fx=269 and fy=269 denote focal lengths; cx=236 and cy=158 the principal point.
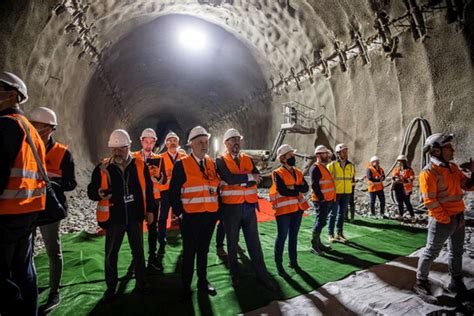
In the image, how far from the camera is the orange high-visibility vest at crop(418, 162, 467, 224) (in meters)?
3.03

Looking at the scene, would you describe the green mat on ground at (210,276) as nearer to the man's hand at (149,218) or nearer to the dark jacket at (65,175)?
the man's hand at (149,218)

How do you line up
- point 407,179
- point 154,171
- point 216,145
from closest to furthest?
point 154,171 < point 407,179 < point 216,145

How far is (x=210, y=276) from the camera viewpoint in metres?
3.84

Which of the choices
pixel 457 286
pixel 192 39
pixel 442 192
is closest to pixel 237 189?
pixel 442 192

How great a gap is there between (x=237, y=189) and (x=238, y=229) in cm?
53

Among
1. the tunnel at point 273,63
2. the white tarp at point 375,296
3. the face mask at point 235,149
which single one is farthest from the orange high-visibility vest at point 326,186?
the tunnel at point 273,63

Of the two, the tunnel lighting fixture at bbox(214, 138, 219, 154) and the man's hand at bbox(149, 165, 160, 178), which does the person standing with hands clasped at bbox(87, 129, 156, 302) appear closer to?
the man's hand at bbox(149, 165, 160, 178)

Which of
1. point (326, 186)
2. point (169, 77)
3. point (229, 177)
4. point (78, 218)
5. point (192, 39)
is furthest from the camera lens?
point (169, 77)

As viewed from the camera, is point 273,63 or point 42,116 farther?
point 273,63

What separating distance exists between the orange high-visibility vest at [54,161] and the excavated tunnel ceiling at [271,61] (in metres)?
3.77

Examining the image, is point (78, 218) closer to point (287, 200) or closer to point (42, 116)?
point (42, 116)

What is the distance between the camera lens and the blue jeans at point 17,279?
1.83 m

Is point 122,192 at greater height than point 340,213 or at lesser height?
greater

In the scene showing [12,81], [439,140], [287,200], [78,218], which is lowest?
[78,218]
